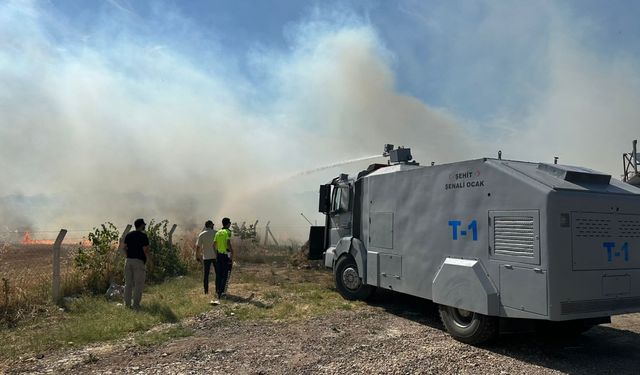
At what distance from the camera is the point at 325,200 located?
11039 millimetres

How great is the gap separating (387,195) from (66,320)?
20.5 feet

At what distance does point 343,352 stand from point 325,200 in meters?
5.19

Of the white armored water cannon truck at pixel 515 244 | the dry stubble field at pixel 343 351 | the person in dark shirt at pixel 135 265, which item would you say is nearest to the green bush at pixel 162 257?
the person in dark shirt at pixel 135 265

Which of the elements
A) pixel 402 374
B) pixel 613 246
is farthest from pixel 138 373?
pixel 613 246

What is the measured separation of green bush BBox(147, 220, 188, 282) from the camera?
42.4ft

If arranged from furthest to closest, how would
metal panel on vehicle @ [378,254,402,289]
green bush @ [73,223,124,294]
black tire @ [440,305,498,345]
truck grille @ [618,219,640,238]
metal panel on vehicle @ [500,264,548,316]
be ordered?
green bush @ [73,223,124,294] < metal panel on vehicle @ [378,254,402,289] < black tire @ [440,305,498,345] < truck grille @ [618,219,640,238] < metal panel on vehicle @ [500,264,548,316]

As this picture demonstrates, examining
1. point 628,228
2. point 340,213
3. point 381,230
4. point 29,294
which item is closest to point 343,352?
point 381,230

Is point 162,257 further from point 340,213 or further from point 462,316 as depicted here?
point 462,316

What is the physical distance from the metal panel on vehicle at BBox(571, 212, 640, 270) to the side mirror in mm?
6024

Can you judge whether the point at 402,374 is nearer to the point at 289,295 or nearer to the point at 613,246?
the point at 613,246

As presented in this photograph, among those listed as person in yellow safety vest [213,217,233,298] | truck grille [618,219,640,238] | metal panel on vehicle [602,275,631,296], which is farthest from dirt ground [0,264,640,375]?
person in yellow safety vest [213,217,233,298]

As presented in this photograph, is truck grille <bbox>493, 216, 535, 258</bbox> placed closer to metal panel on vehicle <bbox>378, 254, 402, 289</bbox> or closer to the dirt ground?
the dirt ground

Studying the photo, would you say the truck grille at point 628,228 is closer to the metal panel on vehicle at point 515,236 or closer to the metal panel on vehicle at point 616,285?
the metal panel on vehicle at point 616,285

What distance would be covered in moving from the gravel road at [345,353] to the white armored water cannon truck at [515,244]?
49 centimetres
